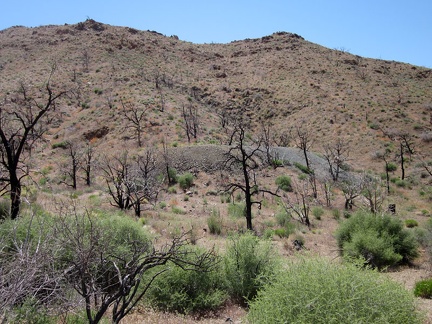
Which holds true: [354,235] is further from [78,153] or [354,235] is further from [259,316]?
[78,153]

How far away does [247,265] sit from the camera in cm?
966

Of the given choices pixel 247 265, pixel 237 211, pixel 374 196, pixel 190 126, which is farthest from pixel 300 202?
pixel 190 126

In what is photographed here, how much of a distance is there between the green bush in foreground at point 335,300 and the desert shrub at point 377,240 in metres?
6.43

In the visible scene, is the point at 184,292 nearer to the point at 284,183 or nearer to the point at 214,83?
the point at 284,183

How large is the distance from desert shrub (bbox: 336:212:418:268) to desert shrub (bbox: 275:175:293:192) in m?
17.2

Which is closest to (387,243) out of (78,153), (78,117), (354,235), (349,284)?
(354,235)

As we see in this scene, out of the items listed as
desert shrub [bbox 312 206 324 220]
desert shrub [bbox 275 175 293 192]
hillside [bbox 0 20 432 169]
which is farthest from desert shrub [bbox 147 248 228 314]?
hillside [bbox 0 20 432 169]

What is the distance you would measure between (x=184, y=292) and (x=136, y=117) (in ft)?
117

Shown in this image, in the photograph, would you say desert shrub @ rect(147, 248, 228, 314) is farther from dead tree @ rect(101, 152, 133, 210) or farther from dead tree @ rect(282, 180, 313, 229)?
dead tree @ rect(282, 180, 313, 229)

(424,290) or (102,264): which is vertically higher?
(102,264)

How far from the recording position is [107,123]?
46469 mm

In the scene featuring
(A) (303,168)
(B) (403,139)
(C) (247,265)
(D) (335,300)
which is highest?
(B) (403,139)

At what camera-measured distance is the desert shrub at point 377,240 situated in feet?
40.6

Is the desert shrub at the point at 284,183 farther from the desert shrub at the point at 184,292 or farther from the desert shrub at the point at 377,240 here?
the desert shrub at the point at 184,292
